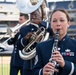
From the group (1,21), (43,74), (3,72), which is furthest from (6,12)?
(43,74)

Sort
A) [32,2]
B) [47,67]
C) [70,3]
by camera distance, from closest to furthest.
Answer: [47,67] < [32,2] < [70,3]

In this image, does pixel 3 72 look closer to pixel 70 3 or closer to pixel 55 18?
pixel 55 18

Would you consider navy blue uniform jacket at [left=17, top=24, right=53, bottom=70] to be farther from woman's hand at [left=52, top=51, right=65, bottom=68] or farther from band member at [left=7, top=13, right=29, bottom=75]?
woman's hand at [left=52, top=51, right=65, bottom=68]

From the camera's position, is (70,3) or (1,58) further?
(70,3)

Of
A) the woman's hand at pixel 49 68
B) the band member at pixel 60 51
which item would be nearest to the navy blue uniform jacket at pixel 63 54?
the band member at pixel 60 51

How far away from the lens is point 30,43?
13.9ft

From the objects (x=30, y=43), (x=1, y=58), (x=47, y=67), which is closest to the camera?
(x=47, y=67)

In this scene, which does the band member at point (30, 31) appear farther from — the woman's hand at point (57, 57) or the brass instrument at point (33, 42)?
the woman's hand at point (57, 57)

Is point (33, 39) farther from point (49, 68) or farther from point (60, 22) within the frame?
point (49, 68)

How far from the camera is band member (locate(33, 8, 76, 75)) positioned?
2502 millimetres

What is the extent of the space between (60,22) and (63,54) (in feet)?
0.79

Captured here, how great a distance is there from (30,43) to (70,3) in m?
51.0

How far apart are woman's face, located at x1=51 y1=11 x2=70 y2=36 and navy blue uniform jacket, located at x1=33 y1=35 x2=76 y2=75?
3.2 inches

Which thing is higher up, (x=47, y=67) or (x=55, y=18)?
(x=55, y=18)
